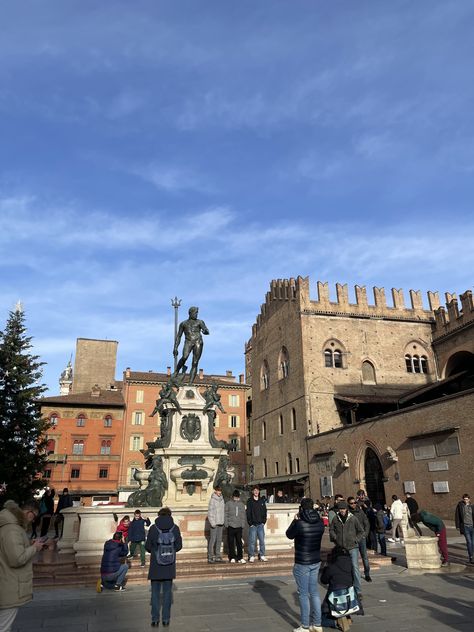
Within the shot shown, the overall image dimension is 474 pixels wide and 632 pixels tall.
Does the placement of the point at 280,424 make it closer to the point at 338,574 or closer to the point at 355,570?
the point at 355,570

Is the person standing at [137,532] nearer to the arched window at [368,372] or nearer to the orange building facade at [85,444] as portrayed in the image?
the arched window at [368,372]

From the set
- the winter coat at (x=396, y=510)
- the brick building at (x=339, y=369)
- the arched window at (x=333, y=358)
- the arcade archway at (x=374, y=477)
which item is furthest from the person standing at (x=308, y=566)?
the arched window at (x=333, y=358)

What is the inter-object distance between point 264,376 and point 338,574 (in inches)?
1457

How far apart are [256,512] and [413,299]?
3083 cm

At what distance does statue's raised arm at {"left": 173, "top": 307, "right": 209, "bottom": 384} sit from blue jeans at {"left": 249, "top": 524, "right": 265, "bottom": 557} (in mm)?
6371

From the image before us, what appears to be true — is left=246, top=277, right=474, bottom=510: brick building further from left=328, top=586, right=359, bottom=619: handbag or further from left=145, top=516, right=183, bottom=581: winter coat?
left=145, top=516, right=183, bottom=581: winter coat

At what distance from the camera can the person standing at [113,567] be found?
28.0 feet

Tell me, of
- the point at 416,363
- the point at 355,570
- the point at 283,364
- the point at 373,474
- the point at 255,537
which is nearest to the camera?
the point at 355,570

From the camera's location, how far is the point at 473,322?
32.1 m

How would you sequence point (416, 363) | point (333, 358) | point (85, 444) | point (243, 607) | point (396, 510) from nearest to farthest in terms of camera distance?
point (243, 607), point (396, 510), point (333, 358), point (416, 363), point (85, 444)

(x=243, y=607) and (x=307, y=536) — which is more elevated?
(x=307, y=536)

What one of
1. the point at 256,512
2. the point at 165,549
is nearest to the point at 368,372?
the point at 256,512

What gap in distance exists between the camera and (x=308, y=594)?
597 cm

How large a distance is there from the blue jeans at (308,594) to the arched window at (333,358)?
97.2 feet
